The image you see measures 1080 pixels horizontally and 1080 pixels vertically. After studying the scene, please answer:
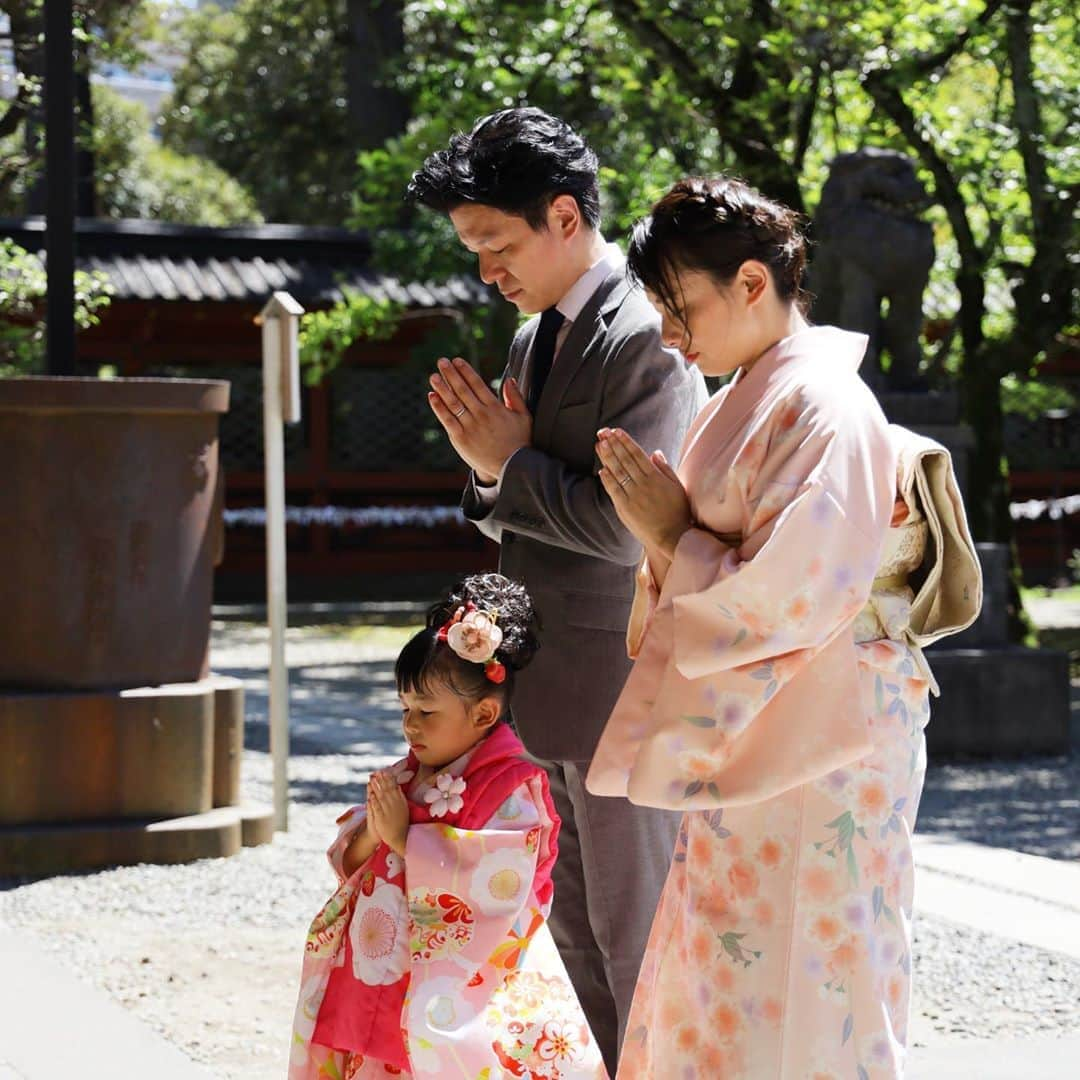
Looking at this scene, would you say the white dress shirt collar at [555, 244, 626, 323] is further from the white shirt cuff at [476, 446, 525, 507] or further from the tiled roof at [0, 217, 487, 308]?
the tiled roof at [0, 217, 487, 308]

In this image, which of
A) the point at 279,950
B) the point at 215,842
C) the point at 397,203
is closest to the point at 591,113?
the point at 397,203

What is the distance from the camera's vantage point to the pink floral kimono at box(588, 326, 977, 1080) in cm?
226

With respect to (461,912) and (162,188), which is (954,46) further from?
(162,188)

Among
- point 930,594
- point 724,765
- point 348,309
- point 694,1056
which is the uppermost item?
point 348,309

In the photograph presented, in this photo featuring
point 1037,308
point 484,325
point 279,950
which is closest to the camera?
Result: point 279,950

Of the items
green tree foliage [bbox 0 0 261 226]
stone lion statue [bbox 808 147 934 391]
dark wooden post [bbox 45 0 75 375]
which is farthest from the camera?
green tree foliage [bbox 0 0 261 226]

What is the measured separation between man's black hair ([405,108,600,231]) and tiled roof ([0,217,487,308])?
13.1 m

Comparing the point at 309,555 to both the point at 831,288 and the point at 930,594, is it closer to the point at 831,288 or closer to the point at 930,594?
the point at 831,288

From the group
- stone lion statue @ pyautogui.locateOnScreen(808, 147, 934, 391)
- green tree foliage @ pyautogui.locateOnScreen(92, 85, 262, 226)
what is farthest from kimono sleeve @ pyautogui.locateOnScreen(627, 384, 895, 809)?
green tree foliage @ pyautogui.locateOnScreen(92, 85, 262, 226)

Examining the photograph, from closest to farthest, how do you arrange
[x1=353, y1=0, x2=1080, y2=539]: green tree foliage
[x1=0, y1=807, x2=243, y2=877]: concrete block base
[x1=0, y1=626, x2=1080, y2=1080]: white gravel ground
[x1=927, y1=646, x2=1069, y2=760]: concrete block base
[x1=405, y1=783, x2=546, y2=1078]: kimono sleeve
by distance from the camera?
[x1=405, y1=783, x2=546, y2=1078]: kimono sleeve
[x1=0, y1=626, x2=1080, y2=1080]: white gravel ground
[x1=0, y1=807, x2=243, y2=877]: concrete block base
[x1=927, y1=646, x2=1069, y2=760]: concrete block base
[x1=353, y1=0, x2=1080, y2=539]: green tree foliage

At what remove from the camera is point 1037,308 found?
1085 cm

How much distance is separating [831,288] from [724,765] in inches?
282

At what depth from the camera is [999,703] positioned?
8555mm

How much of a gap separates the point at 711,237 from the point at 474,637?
700 millimetres
